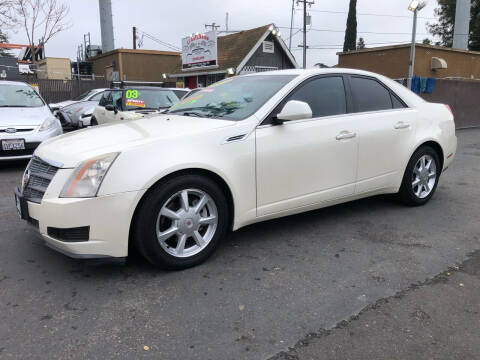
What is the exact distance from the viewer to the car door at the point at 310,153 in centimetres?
356

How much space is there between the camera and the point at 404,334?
2465 millimetres

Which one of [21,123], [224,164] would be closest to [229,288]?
[224,164]

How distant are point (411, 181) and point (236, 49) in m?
21.5

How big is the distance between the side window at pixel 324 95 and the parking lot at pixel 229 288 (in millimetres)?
1183

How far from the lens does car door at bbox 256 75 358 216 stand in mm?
3557

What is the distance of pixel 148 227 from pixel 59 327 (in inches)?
33.5

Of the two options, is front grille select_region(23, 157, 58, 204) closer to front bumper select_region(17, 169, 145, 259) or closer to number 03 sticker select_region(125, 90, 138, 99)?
front bumper select_region(17, 169, 145, 259)

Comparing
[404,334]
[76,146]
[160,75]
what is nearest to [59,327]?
[76,146]

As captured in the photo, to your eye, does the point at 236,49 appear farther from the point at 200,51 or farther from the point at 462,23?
the point at 462,23

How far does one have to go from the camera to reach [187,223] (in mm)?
3205

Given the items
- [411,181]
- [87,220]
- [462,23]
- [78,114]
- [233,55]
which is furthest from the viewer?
[233,55]

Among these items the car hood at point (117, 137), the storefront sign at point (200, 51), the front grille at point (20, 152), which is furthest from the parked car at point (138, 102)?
the storefront sign at point (200, 51)

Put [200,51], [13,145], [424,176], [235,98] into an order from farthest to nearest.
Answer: [200,51], [13,145], [424,176], [235,98]

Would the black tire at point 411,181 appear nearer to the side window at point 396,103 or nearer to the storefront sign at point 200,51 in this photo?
the side window at point 396,103
